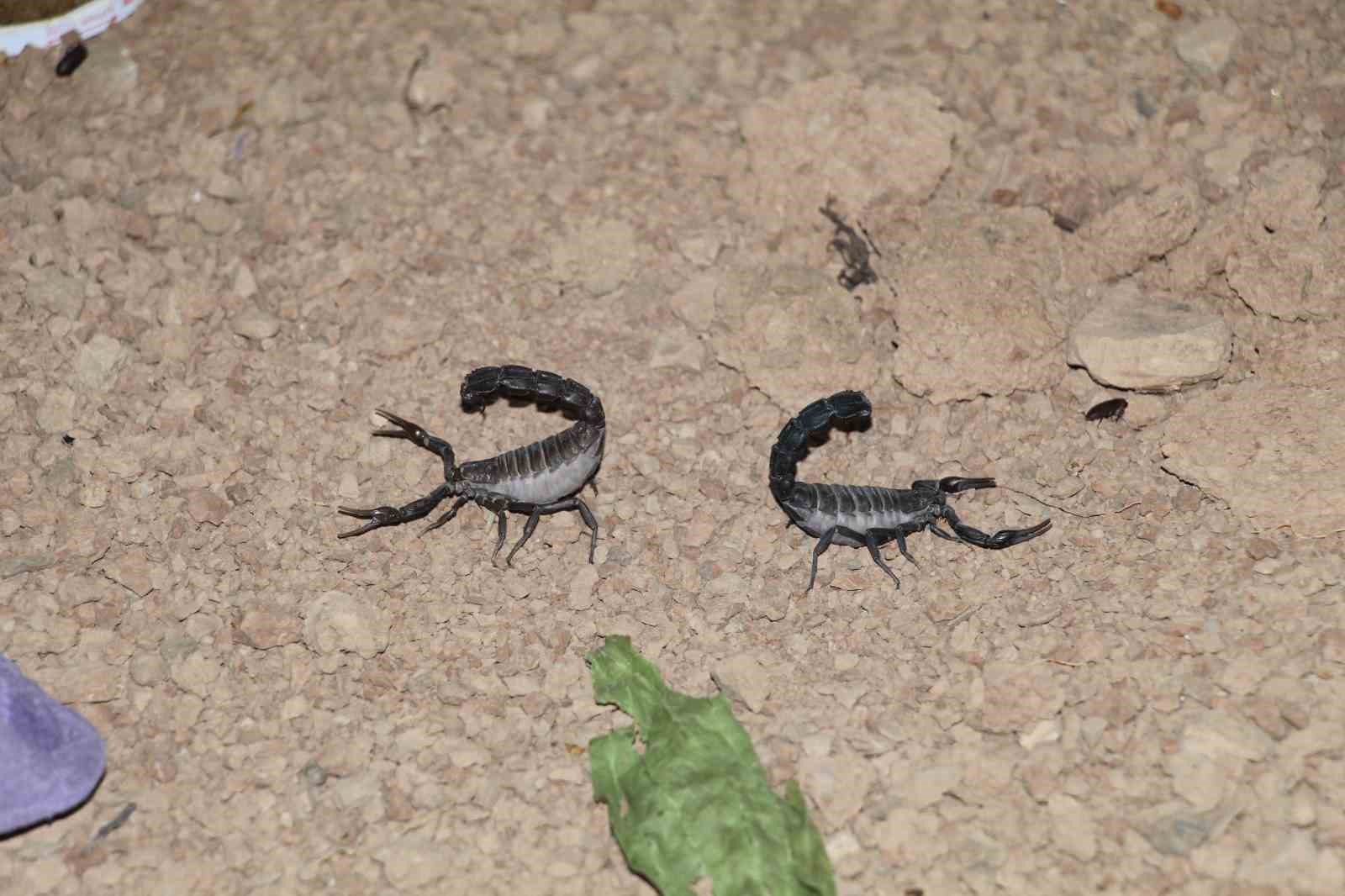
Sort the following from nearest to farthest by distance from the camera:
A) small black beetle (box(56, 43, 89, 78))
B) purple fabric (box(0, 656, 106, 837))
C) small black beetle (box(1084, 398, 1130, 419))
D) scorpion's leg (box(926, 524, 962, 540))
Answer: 1. purple fabric (box(0, 656, 106, 837))
2. scorpion's leg (box(926, 524, 962, 540))
3. small black beetle (box(1084, 398, 1130, 419))
4. small black beetle (box(56, 43, 89, 78))

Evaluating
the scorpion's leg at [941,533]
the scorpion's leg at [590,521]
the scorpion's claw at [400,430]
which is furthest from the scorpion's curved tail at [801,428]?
the scorpion's claw at [400,430]

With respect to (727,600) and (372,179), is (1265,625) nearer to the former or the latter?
(727,600)

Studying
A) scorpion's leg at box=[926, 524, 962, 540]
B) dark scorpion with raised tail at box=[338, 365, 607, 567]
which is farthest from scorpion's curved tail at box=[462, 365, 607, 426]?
scorpion's leg at box=[926, 524, 962, 540]

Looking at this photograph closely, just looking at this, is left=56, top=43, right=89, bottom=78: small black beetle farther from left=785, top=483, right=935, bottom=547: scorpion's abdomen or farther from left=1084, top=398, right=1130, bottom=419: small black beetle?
left=1084, top=398, right=1130, bottom=419: small black beetle

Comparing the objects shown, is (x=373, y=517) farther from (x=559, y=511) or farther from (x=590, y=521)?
(x=590, y=521)

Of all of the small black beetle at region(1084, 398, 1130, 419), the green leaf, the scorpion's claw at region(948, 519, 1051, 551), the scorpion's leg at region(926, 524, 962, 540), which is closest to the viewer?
the green leaf

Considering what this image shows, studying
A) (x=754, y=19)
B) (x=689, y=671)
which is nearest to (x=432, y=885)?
(x=689, y=671)

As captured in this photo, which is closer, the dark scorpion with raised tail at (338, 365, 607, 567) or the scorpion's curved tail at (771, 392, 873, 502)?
the scorpion's curved tail at (771, 392, 873, 502)
